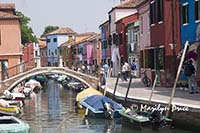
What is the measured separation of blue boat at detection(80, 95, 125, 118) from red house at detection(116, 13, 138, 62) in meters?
23.3

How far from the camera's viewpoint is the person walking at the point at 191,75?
78.1 ft

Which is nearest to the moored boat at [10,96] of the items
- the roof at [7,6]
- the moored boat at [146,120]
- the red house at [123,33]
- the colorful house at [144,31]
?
the colorful house at [144,31]

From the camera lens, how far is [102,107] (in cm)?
2619

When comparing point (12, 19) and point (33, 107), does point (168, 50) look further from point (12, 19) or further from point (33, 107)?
point (12, 19)

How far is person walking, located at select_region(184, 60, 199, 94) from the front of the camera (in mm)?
23812

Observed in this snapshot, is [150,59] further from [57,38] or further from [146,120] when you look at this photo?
[57,38]

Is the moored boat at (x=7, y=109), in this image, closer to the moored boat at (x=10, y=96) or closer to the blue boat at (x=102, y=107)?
the blue boat at (x=102, y=107)

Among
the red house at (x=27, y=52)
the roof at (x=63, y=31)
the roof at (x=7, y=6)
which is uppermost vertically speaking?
the roof at (x=63, y=31)

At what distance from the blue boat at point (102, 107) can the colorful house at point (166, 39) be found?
14.1ft

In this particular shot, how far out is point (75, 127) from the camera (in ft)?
80.0

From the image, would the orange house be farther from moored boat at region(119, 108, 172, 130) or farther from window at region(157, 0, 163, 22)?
moored boat at region(119, 108, 172, 130)

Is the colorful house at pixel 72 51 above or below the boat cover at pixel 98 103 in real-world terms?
above

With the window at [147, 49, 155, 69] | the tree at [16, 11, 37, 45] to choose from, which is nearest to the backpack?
the window at [147, 49, 155, 69]

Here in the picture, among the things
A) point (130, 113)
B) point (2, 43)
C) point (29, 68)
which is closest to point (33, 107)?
point (29, 68)
